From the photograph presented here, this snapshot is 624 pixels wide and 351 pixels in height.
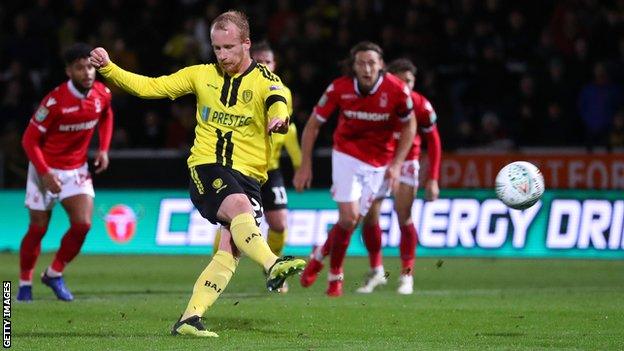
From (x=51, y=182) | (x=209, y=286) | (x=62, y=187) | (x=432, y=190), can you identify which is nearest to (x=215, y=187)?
(x=209, y=286)

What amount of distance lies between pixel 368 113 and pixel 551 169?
21.3 feet

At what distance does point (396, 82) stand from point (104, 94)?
2596 mm

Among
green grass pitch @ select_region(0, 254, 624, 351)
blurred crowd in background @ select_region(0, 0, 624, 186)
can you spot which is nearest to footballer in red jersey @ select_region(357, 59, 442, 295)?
green grass pitch @ select_region(0, 254, 624, 351)

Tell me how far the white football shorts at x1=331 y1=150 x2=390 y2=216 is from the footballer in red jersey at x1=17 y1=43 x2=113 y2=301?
2178mm

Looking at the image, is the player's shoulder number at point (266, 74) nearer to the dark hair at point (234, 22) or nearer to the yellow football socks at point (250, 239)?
the dark hair at point (234, 22)

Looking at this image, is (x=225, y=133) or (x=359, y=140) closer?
(x=225, y=133)

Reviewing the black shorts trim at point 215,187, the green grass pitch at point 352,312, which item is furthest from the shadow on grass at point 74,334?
the black shorts trim at point 215,187

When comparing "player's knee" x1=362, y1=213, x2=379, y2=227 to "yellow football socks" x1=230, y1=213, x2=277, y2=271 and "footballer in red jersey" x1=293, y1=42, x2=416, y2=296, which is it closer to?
Answer: "footballer in red jersey" x1=293, y1=42, x2=416, y2=296

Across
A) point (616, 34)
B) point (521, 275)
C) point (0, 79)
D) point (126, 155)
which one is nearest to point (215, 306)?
point (521, 275)

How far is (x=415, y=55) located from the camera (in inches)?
780

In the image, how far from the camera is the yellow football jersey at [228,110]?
28.5ft

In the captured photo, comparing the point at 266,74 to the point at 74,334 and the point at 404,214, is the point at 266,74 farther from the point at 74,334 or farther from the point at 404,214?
the point at 404,214

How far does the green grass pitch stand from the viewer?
334 inches

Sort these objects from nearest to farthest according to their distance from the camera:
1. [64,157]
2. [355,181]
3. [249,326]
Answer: [249,326] → [64,157] → [355,181]
